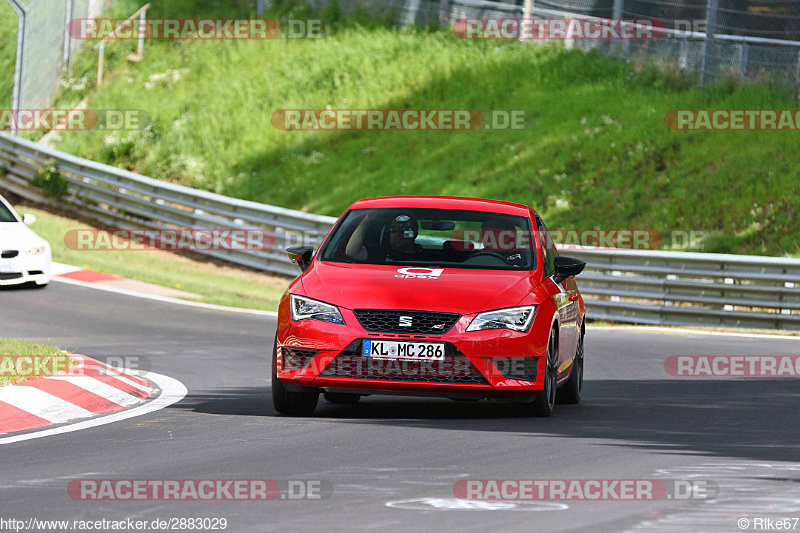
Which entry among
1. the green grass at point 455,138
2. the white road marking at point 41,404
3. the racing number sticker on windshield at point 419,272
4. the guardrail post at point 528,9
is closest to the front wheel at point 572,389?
the racing number sticker on windshield at point 419,272

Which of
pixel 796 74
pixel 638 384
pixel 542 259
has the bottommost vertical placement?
pixel 638 384

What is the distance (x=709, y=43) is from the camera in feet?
89.2

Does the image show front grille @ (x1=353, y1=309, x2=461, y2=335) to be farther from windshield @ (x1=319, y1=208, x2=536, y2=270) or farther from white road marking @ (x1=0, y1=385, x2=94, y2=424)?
white road marking @ (x1=0, y1=385, x2=94, y2=424)

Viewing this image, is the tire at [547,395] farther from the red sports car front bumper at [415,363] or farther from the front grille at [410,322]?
the front grille at [410,322]

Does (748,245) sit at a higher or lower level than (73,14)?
lower

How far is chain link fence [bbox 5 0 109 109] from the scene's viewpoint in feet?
105

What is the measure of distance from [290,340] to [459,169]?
18.7 meters

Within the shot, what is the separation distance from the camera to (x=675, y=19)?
2886 cm

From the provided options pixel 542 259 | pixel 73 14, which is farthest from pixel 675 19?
pixel 542 259

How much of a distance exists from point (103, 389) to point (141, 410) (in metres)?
0.71

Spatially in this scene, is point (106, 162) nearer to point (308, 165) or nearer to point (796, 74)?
point (308, 165)

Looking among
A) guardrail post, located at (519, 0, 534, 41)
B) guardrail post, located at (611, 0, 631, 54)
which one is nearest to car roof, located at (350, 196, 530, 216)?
guardrail post, located at (611, 0, 631, 54)

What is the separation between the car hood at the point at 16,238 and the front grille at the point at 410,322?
1117 cm

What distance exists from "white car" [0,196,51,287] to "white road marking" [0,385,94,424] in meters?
9.68
